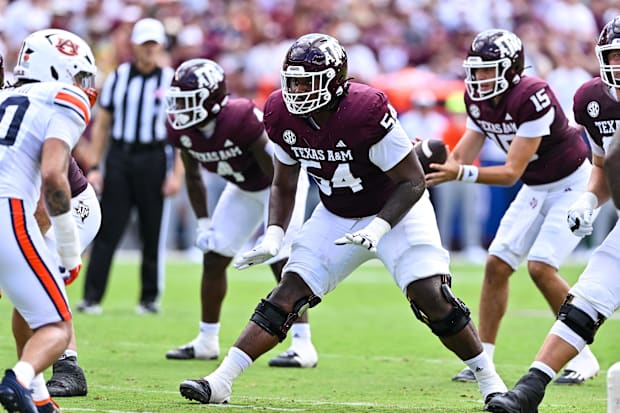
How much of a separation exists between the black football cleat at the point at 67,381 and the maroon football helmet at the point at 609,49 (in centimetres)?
290

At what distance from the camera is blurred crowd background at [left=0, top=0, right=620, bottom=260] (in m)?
14.0

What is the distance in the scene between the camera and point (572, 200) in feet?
21.9

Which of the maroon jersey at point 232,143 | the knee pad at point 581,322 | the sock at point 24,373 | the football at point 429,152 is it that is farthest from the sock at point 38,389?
the maroon jersey at point 232,143

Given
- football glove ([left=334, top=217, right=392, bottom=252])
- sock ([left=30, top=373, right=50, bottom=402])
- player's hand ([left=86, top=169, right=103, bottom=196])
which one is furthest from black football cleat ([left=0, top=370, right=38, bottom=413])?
player's hand ([left=86, top=169, right=103, bottom=196])

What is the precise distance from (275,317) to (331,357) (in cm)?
225

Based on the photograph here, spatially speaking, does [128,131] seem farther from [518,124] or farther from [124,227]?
[518,124]

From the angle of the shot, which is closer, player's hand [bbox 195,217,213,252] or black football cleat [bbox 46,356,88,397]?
black football cleat [bbox 46,356,88,397]

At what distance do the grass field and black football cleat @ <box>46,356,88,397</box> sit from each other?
0.26 feet

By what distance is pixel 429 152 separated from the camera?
237 inches

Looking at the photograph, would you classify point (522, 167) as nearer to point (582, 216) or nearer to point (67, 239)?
point (582, 216)

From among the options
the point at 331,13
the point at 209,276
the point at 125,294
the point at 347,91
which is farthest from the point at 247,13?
the point at 347,91

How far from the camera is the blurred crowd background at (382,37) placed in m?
14.0

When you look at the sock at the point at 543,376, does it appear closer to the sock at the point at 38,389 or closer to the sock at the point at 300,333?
the sock at the point at 38,389

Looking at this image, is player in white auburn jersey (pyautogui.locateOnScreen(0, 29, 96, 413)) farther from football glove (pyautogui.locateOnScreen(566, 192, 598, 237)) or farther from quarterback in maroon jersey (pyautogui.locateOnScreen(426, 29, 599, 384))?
quarterback in maroon jersey (pyautogui.locateOnScreen(426, 29, 599, 384))
